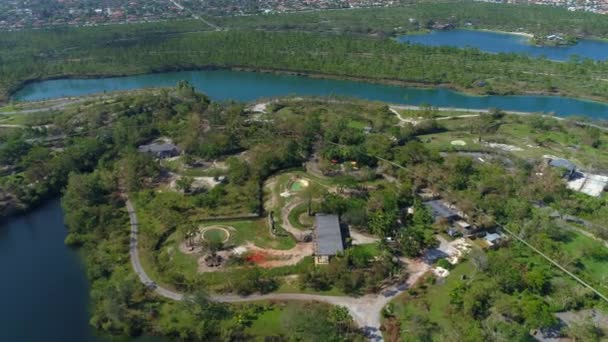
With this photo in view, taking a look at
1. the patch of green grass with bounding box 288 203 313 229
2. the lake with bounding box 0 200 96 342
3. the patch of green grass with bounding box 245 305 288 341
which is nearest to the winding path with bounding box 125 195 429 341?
the patch of green grass with bounding box 245 305 288 341

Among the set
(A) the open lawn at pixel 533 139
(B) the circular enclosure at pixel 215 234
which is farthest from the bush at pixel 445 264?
(A) the open lawn at pixel 533 139

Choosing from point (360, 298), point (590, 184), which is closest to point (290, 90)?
point (590, 184)

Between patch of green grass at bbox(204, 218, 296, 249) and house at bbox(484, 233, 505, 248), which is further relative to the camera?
patch of green grass at bbox(204, 218, 296, 249)

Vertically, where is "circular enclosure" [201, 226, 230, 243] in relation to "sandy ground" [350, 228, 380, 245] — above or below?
below

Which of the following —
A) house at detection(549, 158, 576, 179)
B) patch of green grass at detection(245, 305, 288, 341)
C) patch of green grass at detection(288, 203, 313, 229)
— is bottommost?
patch of green grass at detection(245, 305, 288, 341)

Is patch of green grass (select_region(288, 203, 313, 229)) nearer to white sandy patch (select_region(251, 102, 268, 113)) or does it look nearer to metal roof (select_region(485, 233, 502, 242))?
metal roof (select_region(485, 233, 502, 242))

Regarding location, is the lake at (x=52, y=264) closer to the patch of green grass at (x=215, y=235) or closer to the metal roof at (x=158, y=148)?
the patch of green grass at (x=215, y=235)

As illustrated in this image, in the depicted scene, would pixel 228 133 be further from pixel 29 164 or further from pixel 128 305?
pixel 128 305
